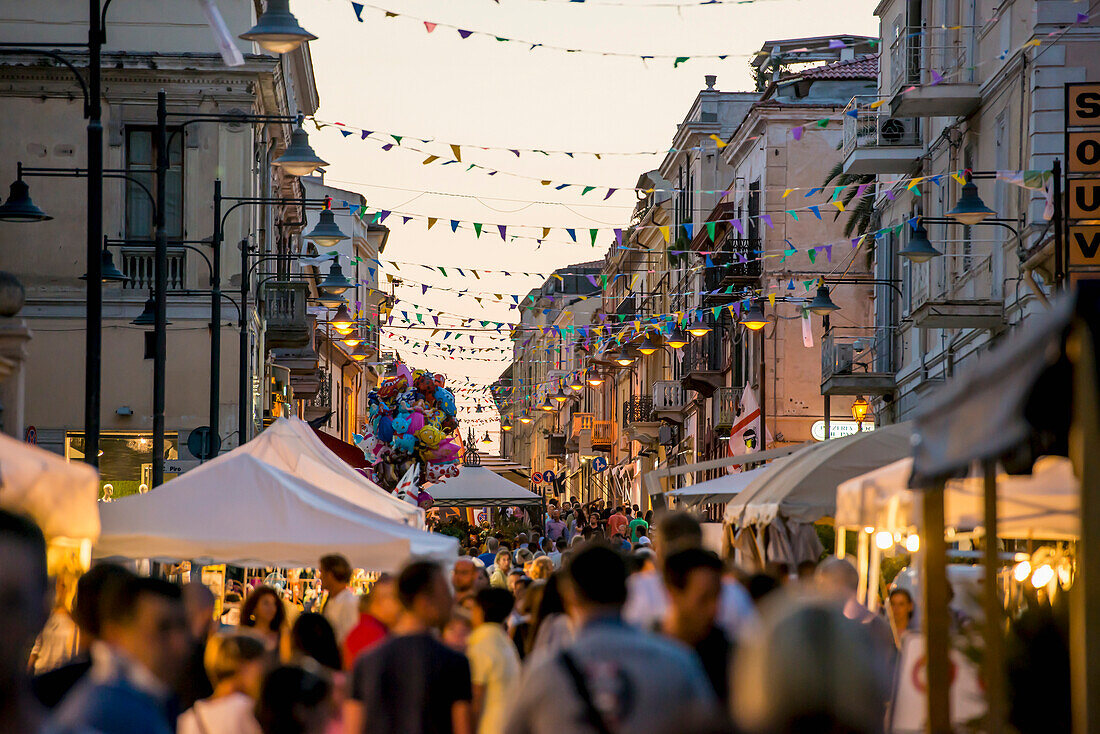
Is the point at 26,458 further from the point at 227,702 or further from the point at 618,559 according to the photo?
the point at 618,559

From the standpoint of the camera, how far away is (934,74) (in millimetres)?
25562

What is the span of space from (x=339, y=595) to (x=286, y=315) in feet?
92.5

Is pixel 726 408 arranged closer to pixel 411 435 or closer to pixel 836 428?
pixel 836 428

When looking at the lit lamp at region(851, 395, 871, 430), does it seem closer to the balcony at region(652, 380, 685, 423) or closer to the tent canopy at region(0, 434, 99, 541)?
the balcony at region(652, 380, 685, 423)

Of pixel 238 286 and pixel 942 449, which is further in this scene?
pixel 238 286

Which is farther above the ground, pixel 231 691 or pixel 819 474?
pixel 819 474

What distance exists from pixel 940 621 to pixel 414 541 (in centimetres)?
604

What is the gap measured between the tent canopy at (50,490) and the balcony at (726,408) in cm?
3348

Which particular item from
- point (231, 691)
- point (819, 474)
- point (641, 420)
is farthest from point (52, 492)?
point (641, 420)

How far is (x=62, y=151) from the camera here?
1260 inches

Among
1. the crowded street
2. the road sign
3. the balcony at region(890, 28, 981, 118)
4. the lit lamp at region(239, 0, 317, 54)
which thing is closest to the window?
the crowded street

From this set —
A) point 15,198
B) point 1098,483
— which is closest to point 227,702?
point 1098,483

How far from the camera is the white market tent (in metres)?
15.8

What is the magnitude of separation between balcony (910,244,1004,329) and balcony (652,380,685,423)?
28.2 meters
